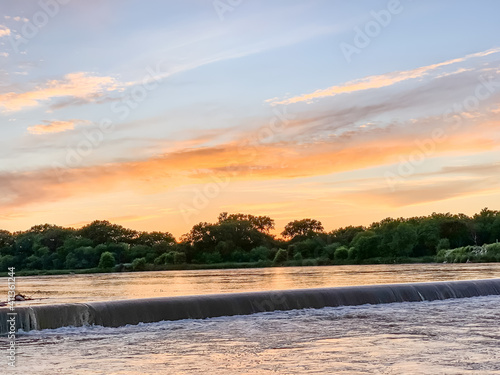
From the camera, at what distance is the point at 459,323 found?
17.4 meters

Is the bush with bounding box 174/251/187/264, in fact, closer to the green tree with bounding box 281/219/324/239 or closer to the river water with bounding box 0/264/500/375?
the green tree with bounding box 281/219/324/239

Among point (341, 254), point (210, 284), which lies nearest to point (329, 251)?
point (341, 254)

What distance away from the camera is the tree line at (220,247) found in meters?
98.5

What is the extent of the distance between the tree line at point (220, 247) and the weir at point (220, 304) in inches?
2642

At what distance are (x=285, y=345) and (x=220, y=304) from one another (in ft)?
23.1

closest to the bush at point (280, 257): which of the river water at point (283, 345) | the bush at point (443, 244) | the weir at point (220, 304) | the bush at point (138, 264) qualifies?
the bush at point (138, 264)

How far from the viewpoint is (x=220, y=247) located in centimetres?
10844

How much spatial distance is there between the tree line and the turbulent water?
75328mm

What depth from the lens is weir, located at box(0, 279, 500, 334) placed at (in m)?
18.4

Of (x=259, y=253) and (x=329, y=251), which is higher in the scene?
(x=259, y=253)

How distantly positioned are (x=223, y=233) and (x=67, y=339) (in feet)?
311

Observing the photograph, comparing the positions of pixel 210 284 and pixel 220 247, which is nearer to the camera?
pixel 210 284

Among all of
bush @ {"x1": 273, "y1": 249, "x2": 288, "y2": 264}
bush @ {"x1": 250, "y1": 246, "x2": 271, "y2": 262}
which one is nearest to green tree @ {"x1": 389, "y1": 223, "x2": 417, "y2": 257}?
bush @ {"x1": 273, "y1": 249, "x2": 288, "y2": 264}

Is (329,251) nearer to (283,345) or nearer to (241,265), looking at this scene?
(241,265)
